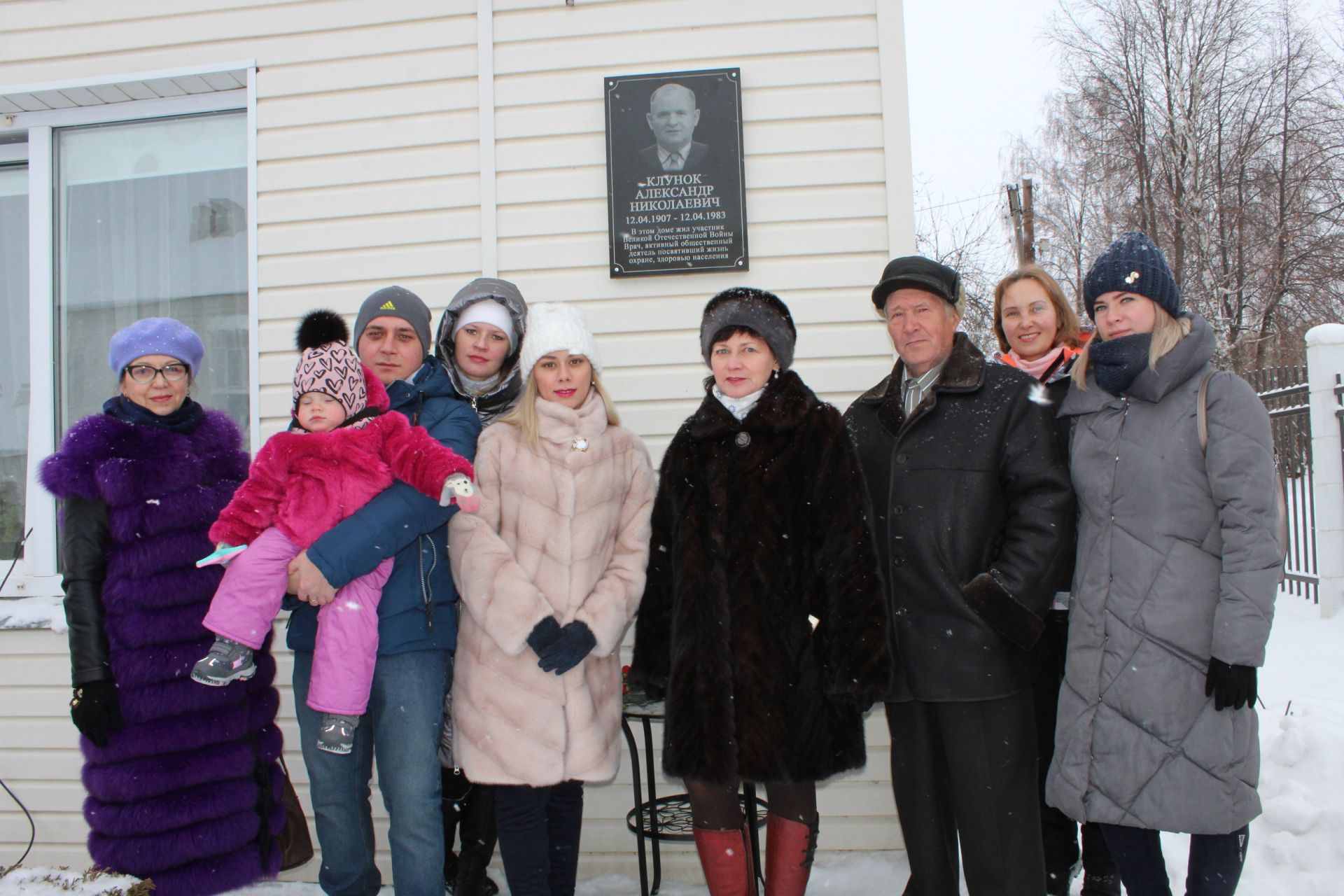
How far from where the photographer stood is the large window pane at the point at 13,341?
13.4 feet

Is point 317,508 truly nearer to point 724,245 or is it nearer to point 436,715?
point 436,715

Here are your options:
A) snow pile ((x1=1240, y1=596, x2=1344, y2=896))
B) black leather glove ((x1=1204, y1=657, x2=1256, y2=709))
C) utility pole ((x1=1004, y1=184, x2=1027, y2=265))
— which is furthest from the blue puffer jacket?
utility pole ((x1=1004, y1=184, x2=1027, y2=265))

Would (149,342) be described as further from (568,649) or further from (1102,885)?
(1102,885)

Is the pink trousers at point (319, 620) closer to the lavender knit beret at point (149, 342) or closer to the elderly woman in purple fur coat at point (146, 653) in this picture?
the elderly woman in purple fur coat at point (146, 653)

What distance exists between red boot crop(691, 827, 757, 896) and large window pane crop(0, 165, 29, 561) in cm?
343

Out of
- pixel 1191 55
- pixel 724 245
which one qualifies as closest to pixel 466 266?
pixel 724 245

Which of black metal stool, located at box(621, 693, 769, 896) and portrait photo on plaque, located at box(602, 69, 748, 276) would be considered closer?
black metal stool, located at box(621, 693, 769, 896)

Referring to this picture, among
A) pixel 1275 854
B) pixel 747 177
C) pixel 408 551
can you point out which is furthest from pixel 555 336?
pixel 1275 854

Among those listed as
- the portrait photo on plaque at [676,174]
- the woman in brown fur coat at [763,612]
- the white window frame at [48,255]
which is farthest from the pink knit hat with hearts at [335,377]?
the white window frame at [48,255]

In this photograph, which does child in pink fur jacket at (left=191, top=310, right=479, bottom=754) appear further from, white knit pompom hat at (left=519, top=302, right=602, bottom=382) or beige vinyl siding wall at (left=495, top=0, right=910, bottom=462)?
beige vinyl siding wall at (left=495, top=0, right=910, bottom=462)

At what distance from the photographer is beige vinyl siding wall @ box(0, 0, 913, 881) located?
350 centimetres

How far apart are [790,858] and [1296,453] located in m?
7.52

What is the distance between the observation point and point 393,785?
2492 mm

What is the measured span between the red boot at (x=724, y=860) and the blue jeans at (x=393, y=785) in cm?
73
